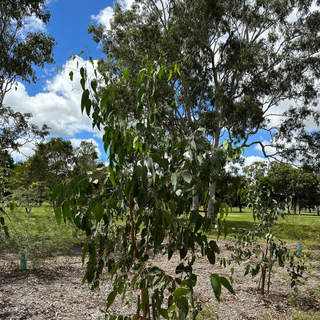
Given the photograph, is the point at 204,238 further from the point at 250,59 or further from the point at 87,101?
the point at 250,59

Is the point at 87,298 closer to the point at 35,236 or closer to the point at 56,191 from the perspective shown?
the point at 35,236

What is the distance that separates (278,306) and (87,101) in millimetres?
3737

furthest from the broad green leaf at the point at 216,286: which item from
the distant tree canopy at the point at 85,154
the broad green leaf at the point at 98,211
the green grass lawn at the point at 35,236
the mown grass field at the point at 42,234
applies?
the distant tree canopy at the point at 85,154

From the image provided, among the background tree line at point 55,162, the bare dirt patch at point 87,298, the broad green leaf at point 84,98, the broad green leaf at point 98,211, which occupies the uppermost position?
the background tree line at point 55,162

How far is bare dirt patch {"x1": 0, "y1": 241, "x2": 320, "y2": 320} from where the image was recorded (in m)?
3.23

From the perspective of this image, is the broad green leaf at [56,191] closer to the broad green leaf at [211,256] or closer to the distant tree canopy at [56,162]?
the broad green leaf at [211,256]

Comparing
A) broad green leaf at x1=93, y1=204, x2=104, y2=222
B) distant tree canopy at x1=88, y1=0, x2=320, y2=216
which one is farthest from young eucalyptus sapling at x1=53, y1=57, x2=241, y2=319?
distant tree canopy at x1=88, y1=0, x2=320, y2=216

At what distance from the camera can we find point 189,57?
41.1ft

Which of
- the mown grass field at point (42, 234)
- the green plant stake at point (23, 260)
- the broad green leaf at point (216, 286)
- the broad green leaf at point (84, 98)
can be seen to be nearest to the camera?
the broad green leaf at point (216, 286)

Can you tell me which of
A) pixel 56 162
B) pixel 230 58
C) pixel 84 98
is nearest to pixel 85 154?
pixel 56 162

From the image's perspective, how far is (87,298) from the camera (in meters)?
3.75

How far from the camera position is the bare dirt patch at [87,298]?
3231mm

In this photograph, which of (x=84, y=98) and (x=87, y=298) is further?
(x=87, y=298)

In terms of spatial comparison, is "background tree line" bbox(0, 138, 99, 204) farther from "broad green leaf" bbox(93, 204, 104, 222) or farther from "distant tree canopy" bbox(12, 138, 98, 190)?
"broad green leaf" bbox(93, 204, 104, 222)
